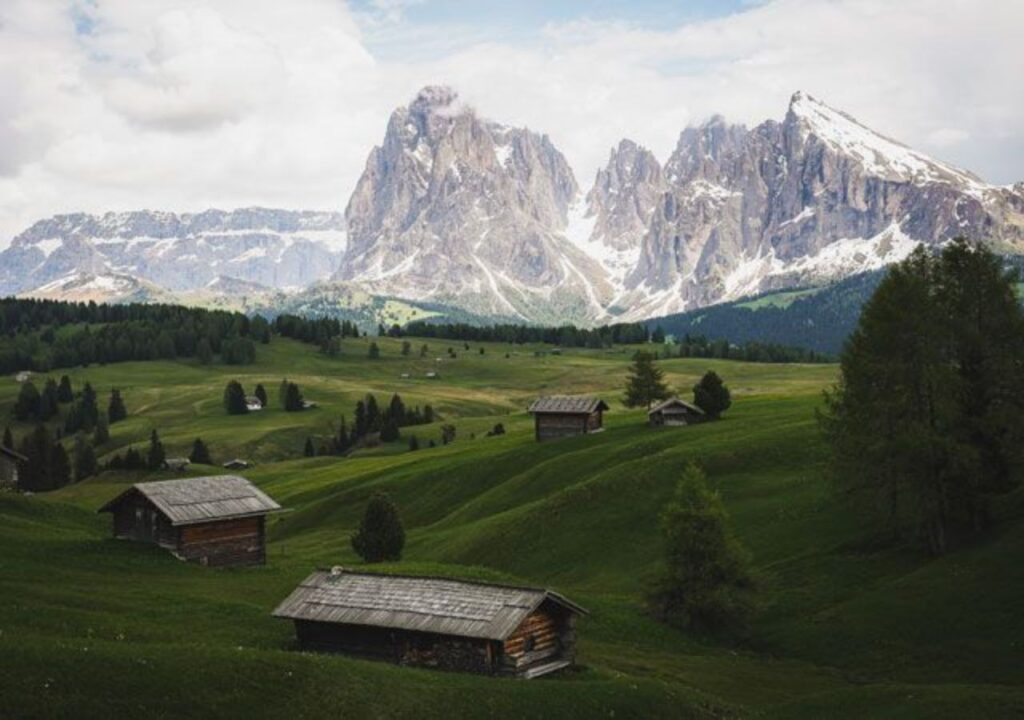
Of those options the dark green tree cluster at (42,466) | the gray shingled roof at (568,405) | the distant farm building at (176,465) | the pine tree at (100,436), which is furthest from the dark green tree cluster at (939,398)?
the pine tree at (100,436)

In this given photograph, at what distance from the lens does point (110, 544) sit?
6241 centimetres

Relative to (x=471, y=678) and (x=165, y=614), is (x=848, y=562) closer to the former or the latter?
(x=471, y=678)

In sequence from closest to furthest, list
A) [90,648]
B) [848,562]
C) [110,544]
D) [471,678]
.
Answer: [90,648]
[471,678]
[848,562]
[110,544]

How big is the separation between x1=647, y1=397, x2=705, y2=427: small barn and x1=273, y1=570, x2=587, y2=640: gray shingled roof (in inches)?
2455

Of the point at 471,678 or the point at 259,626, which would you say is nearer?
the point at 471,678

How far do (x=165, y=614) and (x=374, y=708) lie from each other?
1749cm

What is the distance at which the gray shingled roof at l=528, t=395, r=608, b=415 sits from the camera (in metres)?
108

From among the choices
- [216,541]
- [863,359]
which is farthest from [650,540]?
[216,541]

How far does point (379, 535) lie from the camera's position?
69.9m

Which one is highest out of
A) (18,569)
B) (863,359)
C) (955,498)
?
(863,359)

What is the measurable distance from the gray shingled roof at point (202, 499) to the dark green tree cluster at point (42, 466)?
81918mm

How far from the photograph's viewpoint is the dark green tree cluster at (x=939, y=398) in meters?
51.4

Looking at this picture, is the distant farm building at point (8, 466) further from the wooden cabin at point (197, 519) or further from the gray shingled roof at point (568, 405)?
the gray shingled roof at point (568, 405)

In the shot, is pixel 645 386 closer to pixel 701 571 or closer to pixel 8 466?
pixel 701 571
